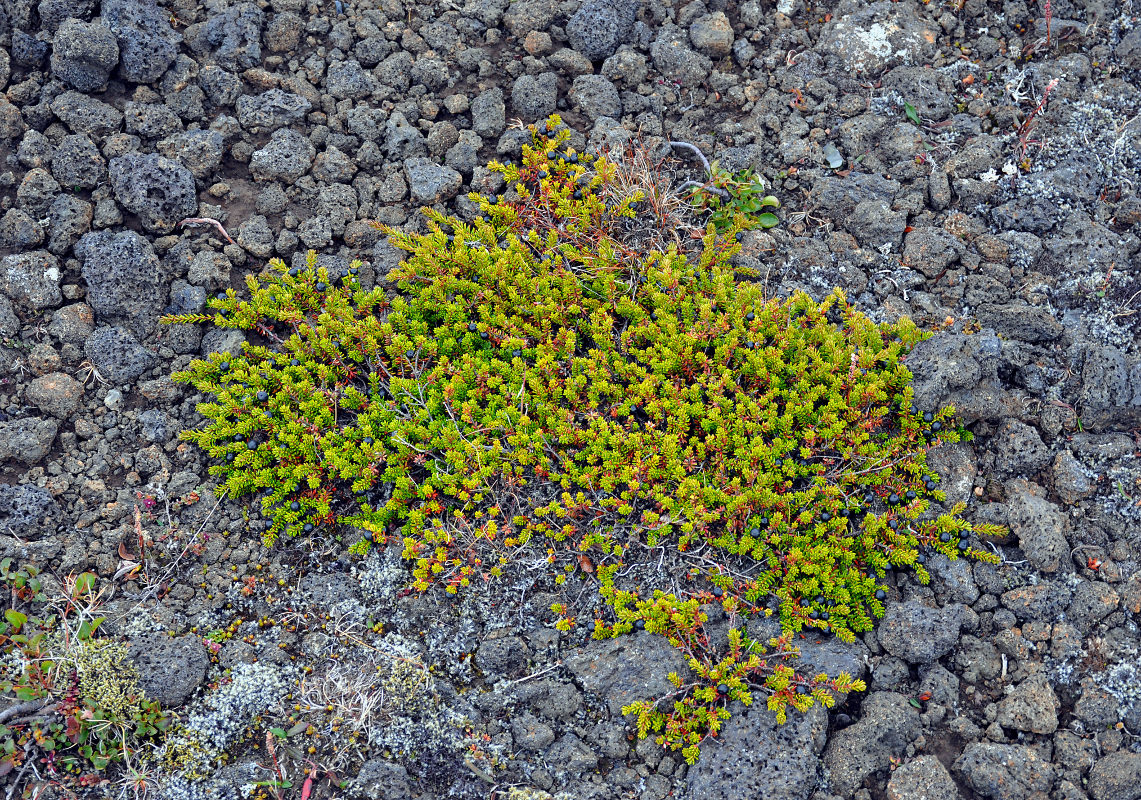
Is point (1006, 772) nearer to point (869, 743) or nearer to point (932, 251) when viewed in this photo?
point (869, 743)

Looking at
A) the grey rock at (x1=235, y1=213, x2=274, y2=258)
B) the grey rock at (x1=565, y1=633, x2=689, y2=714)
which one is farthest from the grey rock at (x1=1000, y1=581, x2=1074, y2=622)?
the grey rock at (x1=235, y1=213, x2=274, y2=258)

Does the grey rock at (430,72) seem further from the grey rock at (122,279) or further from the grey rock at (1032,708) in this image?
the grey rock at (1032,708)

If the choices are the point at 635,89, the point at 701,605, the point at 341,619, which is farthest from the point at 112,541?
the point at 635,89

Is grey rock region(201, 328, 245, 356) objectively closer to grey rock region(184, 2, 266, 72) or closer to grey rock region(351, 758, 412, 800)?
grey rock region(184, 2, 266, 72)

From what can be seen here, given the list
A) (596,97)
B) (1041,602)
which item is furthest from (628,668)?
(596,97)

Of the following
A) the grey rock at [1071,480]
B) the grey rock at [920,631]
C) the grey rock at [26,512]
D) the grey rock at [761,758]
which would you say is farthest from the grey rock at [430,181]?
the grey rock at [1071,480]

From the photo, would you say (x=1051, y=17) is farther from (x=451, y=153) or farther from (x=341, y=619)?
(x=341, y=619)
